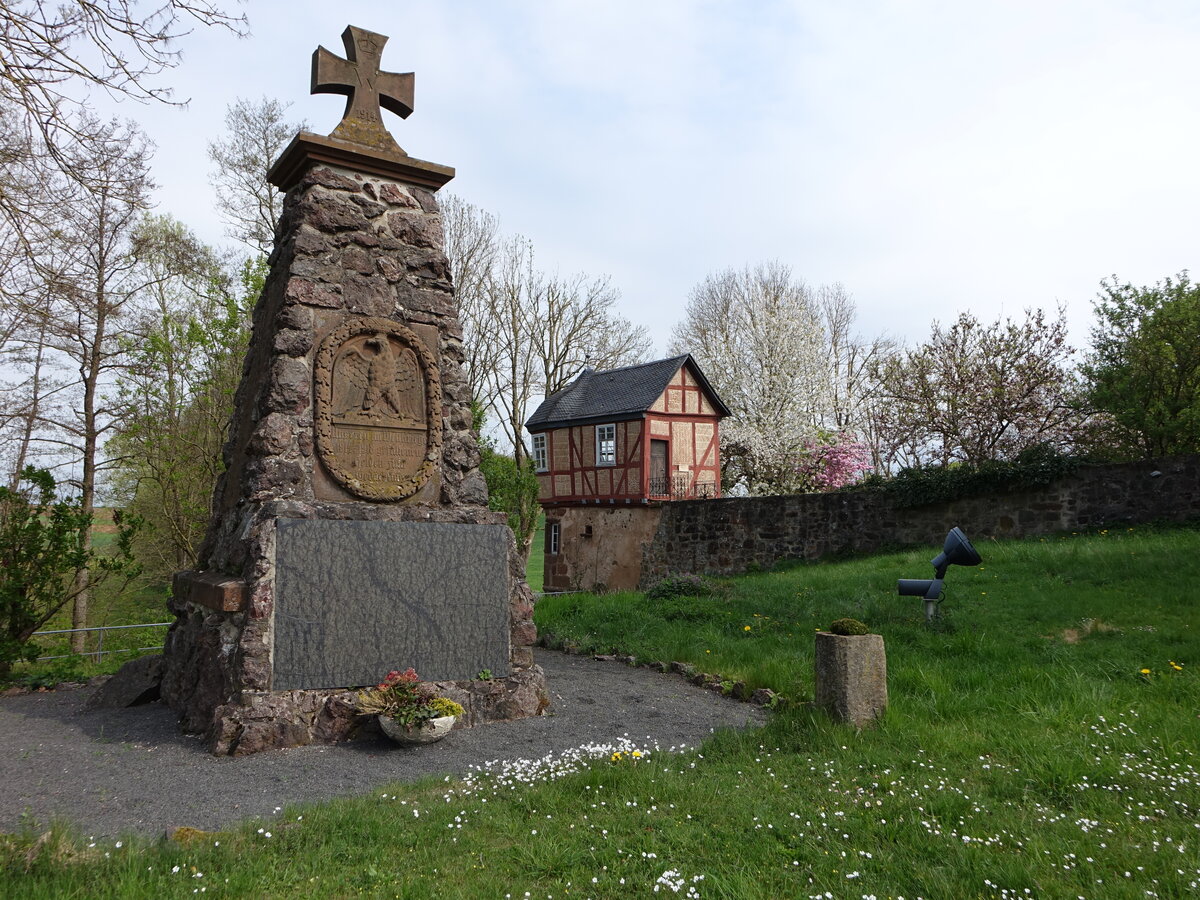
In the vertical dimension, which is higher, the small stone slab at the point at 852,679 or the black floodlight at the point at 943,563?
the black floodlight at the point at 943,563

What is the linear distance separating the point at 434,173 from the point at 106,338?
10.2 metres

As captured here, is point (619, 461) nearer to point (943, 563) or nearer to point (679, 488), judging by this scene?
point (679, 488)

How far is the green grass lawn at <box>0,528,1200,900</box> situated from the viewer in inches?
115

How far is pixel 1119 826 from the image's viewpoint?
3389 millimetres

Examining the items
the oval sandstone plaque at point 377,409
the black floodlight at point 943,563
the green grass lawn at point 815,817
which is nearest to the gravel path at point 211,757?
the green grass lawn at point 815,817

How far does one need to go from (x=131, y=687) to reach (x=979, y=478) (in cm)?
1377

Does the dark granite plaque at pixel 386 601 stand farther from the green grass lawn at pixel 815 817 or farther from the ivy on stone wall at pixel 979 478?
the ivy on stone wall at pixel 979 478

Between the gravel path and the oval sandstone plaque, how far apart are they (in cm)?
193

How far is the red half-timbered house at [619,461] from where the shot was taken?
891 inches

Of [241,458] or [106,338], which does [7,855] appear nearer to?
[241,458]

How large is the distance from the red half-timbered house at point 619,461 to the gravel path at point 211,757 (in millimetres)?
15652

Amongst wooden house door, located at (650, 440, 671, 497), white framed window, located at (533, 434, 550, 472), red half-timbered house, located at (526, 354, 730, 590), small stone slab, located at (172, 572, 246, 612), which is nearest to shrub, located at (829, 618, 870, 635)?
small stone slab, located at (172, 572, 246, 612)

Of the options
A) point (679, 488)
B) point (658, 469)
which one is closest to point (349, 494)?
point (658, 469)

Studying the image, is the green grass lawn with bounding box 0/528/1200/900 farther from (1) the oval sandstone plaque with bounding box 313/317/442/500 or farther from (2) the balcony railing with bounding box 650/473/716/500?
(2) the balcony railing with bounding box 650/473/716/500
